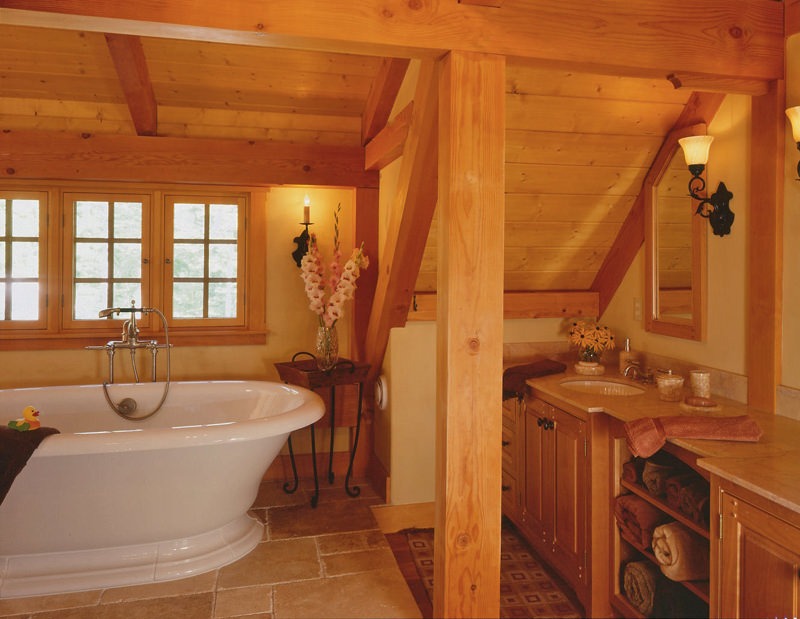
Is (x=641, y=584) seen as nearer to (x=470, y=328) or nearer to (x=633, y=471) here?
(x=633, y=471)

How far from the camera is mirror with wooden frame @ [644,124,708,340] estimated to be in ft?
9.46

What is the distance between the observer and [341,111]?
12.9 ft

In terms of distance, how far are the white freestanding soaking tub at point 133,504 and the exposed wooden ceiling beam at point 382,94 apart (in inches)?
69.4

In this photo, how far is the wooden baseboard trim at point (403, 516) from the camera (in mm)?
3637

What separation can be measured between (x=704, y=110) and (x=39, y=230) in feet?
12.2

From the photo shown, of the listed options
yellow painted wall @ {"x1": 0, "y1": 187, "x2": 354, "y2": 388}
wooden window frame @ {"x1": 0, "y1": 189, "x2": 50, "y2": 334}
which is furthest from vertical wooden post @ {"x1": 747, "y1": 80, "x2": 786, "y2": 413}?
wooden window frame @ {"x1": 0, "y1": 189, "x2": 50, "y2": 334}

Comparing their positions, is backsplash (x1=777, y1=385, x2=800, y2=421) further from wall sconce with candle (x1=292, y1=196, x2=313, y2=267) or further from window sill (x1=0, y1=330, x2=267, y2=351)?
window sill (x1=0, y1=330, x2=267, y2=351)

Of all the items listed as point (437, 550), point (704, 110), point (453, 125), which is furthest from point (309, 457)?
point (704, 110)

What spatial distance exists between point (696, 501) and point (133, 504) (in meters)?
2.21

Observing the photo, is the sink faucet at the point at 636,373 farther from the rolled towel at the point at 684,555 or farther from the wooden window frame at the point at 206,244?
the wooden window frame at the point at 206,244

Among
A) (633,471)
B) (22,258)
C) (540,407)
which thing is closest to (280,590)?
(540,407)

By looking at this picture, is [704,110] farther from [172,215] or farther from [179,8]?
[172,215]

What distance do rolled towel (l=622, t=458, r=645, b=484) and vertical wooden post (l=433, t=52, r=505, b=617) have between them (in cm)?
67

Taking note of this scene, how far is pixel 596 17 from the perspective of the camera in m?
2.15
